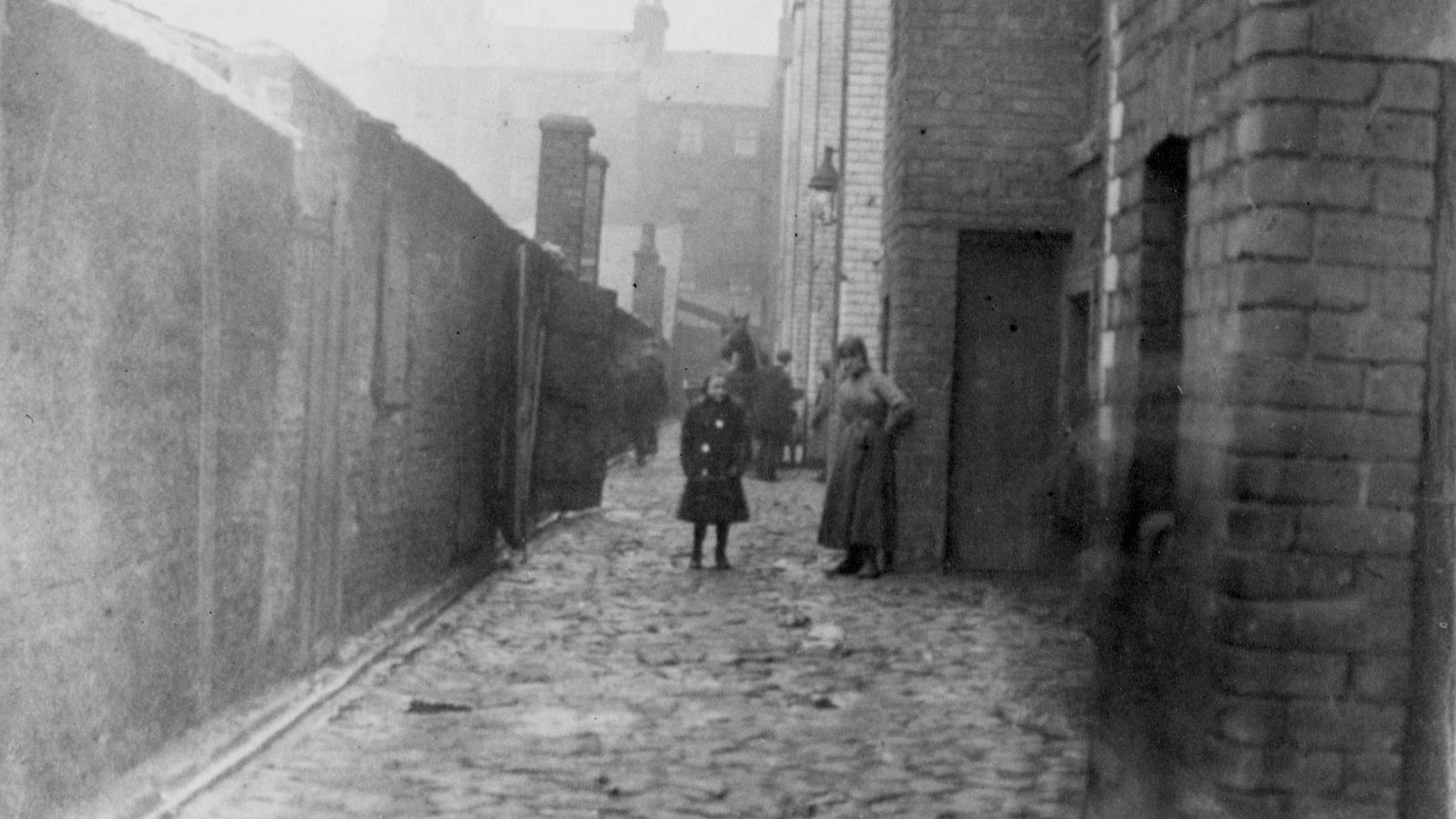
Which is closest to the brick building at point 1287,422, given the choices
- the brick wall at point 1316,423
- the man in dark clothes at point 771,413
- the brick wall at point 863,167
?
the brick wall at point 1316,423

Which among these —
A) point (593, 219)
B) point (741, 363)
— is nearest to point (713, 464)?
point (741, 363)

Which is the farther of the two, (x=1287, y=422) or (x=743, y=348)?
(x=743, y=348)

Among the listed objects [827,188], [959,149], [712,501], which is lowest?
[712,501]

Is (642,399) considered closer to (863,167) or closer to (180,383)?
(863,167)

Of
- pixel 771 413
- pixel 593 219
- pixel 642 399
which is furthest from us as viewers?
pixel 642 399

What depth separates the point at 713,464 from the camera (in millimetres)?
12367

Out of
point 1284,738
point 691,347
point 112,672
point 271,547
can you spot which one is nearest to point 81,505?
point 112,672

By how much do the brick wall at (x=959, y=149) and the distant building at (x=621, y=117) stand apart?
52597 mm

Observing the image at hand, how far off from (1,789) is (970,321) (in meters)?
9.42

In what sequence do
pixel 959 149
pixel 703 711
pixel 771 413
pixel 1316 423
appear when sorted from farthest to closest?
1. pixel 771 413
2. pixel 959 149
3. pixel 703 711
4. pixel 1316 423

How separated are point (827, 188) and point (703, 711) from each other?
13153mm

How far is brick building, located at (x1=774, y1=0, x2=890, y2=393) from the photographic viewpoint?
19.1 meters

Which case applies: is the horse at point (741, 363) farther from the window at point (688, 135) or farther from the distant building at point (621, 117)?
the window at point (688, 135)

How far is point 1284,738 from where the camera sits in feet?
11.3
